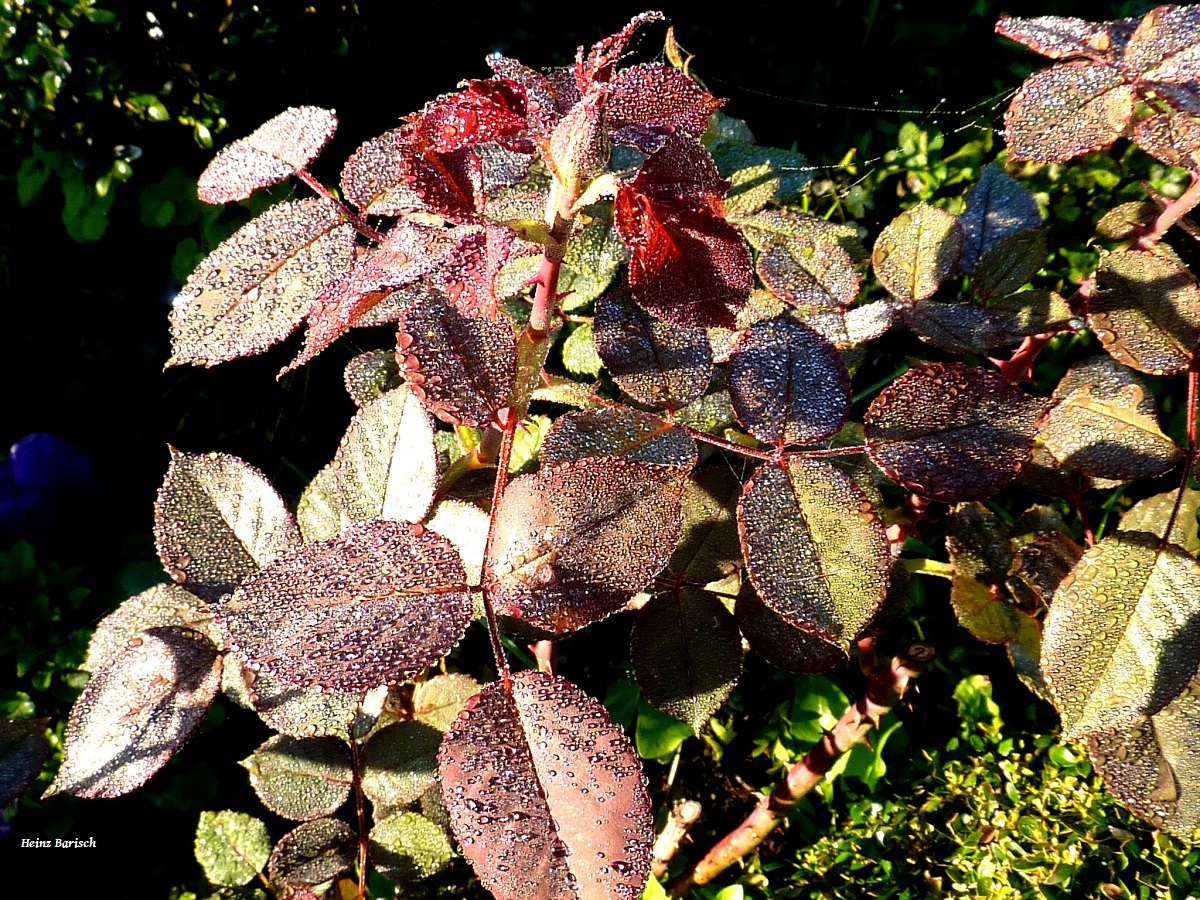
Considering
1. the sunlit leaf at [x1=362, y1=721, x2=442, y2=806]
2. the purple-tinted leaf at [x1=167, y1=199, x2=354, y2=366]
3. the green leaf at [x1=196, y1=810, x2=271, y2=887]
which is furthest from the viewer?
the green leaf at [x1=196, y1=810, x2=271, y2=887]

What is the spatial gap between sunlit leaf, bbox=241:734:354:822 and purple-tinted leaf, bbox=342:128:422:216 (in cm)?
48

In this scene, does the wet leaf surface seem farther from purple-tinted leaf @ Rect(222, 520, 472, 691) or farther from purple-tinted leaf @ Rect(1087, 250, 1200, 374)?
purple-tinted leaf @ Rect(1087, 250, 1200, 374)

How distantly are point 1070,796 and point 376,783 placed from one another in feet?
2.59

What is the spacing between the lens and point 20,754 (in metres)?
0.76

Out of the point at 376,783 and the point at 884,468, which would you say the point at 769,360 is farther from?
the point at 376,783

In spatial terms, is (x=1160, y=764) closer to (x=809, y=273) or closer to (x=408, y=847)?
(x=809, y=273)

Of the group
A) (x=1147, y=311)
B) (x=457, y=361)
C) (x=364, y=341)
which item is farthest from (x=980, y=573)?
(x=364, y=341)

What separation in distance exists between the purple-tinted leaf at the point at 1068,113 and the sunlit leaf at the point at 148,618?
74cm

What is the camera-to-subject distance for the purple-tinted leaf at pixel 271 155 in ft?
2.19

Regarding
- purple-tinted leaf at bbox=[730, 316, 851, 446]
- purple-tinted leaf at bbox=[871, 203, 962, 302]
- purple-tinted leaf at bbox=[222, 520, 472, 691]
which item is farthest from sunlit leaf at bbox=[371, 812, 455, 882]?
purple-tinted leaf at bbox=[871, 203, 962, 302]

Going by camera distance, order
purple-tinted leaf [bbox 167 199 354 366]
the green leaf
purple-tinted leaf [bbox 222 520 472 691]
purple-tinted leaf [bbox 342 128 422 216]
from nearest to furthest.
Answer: purple-tinted leaf [bbox 222 520 472 691]
purple-tinted leaf [bbox 167 199 354 366]
purple-tinted leaf [bbox 342 128 422 216]
the green leaf

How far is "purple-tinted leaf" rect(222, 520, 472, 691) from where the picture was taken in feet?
1.49

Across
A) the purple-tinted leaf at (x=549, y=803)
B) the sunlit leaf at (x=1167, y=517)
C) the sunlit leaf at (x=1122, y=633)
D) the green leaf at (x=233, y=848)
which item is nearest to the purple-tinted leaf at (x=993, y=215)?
the sunlit leaf at (x=1167, y=517)

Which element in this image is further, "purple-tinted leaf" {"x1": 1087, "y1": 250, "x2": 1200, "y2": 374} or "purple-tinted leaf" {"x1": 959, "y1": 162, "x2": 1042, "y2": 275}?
"purple-tinted leaf" {"x1": 959, "y1": 162, "x2": 1042, "y2": 275}
